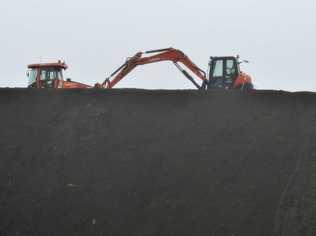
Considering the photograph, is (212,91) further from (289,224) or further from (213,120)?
(289,224)

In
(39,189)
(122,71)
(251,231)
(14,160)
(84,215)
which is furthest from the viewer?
(122,71)

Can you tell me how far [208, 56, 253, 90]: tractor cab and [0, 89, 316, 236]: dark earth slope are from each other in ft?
10.9

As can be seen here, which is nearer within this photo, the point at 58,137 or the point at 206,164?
the point at 206,164

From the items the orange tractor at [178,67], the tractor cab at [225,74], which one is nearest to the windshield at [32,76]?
the orange tractor at [178,67]

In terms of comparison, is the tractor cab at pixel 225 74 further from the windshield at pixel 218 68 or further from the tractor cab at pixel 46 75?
the tractor cab at pixel 46 75

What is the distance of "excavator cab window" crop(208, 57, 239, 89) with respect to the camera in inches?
1223

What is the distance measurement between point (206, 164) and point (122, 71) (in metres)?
10.7

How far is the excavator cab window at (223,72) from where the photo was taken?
31062 mm

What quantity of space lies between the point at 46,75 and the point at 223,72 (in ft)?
25.4

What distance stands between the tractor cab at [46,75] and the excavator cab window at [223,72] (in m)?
6.58

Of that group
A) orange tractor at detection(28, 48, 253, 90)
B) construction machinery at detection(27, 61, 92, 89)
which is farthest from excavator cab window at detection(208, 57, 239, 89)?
construction machinery at detection(27, 61, 92, 89)

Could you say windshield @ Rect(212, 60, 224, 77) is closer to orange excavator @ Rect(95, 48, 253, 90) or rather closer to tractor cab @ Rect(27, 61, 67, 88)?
orange excavator @ Rect(95, 48, 253, 90)

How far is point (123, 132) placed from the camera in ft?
86.5

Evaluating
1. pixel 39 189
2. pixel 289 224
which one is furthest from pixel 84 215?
pixel 289 224
